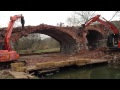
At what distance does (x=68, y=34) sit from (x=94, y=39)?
509 centimetres

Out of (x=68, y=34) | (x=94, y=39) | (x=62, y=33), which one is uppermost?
(x=62, y=33)

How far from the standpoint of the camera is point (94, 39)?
2680 cm

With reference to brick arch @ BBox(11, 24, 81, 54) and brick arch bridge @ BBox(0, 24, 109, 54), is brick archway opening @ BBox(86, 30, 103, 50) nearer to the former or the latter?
brick arch bridge @ BBox(0, 24, 109, 54)

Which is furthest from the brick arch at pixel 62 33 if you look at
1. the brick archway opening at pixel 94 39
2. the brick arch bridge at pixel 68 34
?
the brick archway opening at pixel 94 39

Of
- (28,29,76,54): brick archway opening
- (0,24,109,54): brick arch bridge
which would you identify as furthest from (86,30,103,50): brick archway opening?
(28,29,76,54): brick archway opening

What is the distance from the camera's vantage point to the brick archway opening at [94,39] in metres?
25.5

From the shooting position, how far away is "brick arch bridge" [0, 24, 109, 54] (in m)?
19.7

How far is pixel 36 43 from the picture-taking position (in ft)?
131

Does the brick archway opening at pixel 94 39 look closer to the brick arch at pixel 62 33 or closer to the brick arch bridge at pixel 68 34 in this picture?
the brick arch bridge at pixel 68 34

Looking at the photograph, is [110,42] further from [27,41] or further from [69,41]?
[27,41]

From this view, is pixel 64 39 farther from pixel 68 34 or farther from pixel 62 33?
pixel 68 34

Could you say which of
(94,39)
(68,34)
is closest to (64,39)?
(68,34)
